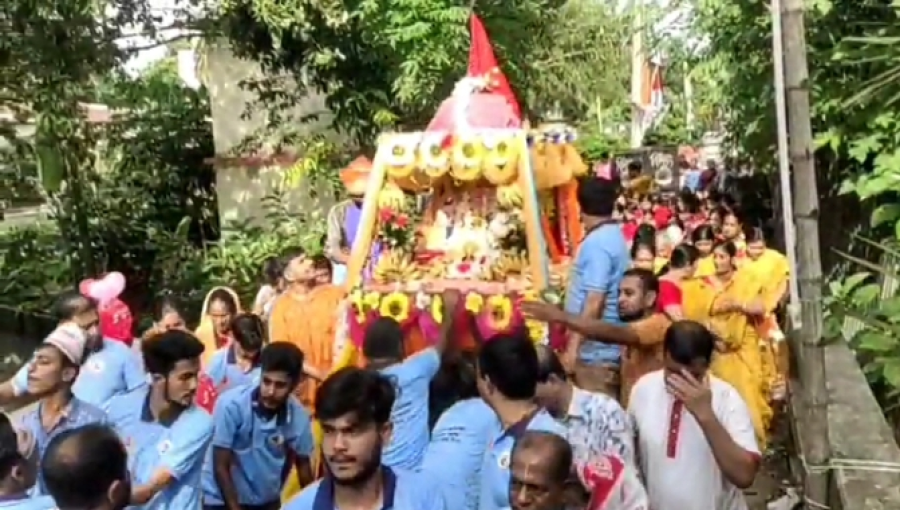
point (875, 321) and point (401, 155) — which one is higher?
point (401, 155)

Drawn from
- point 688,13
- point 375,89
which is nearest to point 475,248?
point 375,89

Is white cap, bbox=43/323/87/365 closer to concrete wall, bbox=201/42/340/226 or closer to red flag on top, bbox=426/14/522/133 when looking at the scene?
red flag on top, bbox=426/14/522/133

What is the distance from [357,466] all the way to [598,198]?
3.38 metres

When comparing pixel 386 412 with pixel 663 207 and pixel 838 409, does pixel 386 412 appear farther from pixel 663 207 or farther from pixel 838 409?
pixel 663 207

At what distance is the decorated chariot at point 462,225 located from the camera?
→ 7031 millimetres

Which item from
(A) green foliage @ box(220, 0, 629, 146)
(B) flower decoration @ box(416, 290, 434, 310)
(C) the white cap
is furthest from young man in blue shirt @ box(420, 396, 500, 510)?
(A) green foliage @ box(220, 0, 629, 146)

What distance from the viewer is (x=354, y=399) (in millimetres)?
3279

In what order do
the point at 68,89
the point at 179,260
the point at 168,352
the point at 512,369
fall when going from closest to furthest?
1. the point at 512,369
2. the point at 168,352
3. the point at 68,89
4. the point at 179,260

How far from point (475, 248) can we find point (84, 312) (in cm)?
226

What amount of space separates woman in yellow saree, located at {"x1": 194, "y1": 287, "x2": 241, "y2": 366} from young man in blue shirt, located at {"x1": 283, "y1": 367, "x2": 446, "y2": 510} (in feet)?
12.7

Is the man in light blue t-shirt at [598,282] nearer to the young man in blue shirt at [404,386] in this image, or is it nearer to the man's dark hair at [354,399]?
the young man in blue shirt at [404,386]

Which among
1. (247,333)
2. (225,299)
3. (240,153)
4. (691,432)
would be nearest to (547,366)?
(691,432)

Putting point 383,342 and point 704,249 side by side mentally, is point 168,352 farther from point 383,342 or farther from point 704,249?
point 704,249

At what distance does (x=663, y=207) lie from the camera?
51.1 feet
